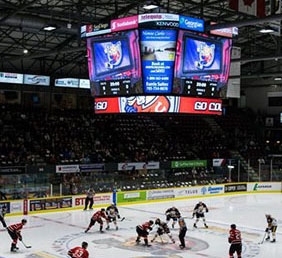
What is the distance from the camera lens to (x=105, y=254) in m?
15.3

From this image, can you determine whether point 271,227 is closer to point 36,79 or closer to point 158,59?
point 158,59

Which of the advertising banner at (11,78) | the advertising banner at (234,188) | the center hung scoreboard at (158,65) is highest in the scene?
the advertising banner at (11,78)

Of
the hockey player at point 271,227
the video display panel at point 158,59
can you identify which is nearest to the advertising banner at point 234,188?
the hockey player at point 271,227

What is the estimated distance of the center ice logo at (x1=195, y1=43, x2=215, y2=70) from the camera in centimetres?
1444

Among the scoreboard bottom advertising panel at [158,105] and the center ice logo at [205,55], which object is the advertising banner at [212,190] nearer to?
the scoreboard bottom advertising panel at [158,105]

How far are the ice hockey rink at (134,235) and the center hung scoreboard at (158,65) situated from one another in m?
4.00

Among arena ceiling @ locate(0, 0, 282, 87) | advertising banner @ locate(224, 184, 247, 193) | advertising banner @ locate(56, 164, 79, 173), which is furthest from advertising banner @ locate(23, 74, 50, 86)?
advertising banner @ locate(224, 184, 247, 193)

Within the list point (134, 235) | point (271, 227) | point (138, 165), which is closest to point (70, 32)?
point (138, 165)

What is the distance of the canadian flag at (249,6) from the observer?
1308cm

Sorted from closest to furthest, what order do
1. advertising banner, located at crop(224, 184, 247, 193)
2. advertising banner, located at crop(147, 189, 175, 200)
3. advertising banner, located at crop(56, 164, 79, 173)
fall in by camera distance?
advertising banner, located at crop(147, 189, 175, 200)
advertising banner, located at crop(56, 164, 79, 173)
advertising banner, located at crop(224, 184, 247, 193)

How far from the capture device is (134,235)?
1817cm

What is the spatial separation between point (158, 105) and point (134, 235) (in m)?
5.94

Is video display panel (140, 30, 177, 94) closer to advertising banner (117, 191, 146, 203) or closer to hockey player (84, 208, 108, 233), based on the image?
hockey player (84, 208, 108, 233)

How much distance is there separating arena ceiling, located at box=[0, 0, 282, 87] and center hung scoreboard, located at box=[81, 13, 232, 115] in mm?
5879
